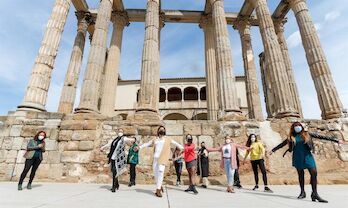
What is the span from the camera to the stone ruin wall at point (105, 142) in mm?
8930

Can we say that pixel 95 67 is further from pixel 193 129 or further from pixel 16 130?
pixel 193 129

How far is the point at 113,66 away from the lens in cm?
1573

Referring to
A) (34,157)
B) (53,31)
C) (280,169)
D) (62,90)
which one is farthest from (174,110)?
(34,157)

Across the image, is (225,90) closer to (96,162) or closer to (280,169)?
(280,169)

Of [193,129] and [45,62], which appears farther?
[45,62]

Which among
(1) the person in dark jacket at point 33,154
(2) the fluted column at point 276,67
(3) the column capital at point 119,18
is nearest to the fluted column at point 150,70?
(3) the column capital at point 119,18

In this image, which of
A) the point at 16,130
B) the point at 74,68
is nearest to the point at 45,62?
the point at 74,68

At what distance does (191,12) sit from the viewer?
18297 mm

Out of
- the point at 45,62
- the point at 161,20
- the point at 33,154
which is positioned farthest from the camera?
the point at 161,20

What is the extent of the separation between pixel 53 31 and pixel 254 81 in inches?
565

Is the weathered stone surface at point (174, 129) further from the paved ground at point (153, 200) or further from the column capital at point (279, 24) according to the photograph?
the column capital at point (279, 24)

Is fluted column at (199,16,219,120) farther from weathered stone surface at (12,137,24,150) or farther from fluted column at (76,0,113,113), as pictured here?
weathered stone surface at (12,137,24,150)

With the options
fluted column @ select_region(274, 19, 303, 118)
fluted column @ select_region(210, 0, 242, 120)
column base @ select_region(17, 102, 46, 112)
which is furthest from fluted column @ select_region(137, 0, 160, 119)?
fluted column @ select_region(274, 19, 303, 118)

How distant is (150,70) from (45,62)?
5758mm
